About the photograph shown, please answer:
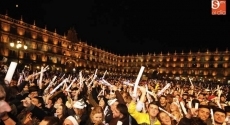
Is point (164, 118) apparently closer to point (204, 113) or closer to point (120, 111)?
point (120, 111)

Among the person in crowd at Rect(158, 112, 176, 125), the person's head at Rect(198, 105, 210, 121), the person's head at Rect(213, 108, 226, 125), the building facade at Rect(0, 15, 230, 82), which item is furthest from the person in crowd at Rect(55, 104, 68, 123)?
the building facade at Rect(0, 15, 230, 82)

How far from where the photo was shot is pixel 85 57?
3698 inches

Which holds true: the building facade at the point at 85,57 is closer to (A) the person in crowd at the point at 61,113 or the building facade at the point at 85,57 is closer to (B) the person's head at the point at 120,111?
(A) the person in crowd at the point at 61,113

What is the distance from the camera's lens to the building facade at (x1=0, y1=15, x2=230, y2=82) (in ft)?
202

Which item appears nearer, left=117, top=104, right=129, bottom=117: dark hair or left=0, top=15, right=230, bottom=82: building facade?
left=117, top=104, right=129, bottom=117: dark hair

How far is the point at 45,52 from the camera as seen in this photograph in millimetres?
73125

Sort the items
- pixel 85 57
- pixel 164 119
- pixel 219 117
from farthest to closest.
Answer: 1. pixel 85 57
2. pixel 219 117
3. pixel 164 119

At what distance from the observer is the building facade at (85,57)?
61544mm

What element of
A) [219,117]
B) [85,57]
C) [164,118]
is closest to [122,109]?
[164,118]

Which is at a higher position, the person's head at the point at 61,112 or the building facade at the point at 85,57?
the building facade at the point at 85,57

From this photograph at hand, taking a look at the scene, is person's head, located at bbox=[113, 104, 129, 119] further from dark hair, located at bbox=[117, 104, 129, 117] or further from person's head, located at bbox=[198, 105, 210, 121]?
person's head, located at bbox=[198, 105, 210, 121]

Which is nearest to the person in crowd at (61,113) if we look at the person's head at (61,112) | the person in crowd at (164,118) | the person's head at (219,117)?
the person's head at (61,112)

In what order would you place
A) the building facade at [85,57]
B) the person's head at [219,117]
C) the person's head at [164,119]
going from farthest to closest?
1. the building facade at [85,57]
2. the person's head at [219,117]
3. the person's head at [164,119]

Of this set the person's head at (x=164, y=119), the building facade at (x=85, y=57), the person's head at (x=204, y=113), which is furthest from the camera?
the building facade at (x=85, y=57)
